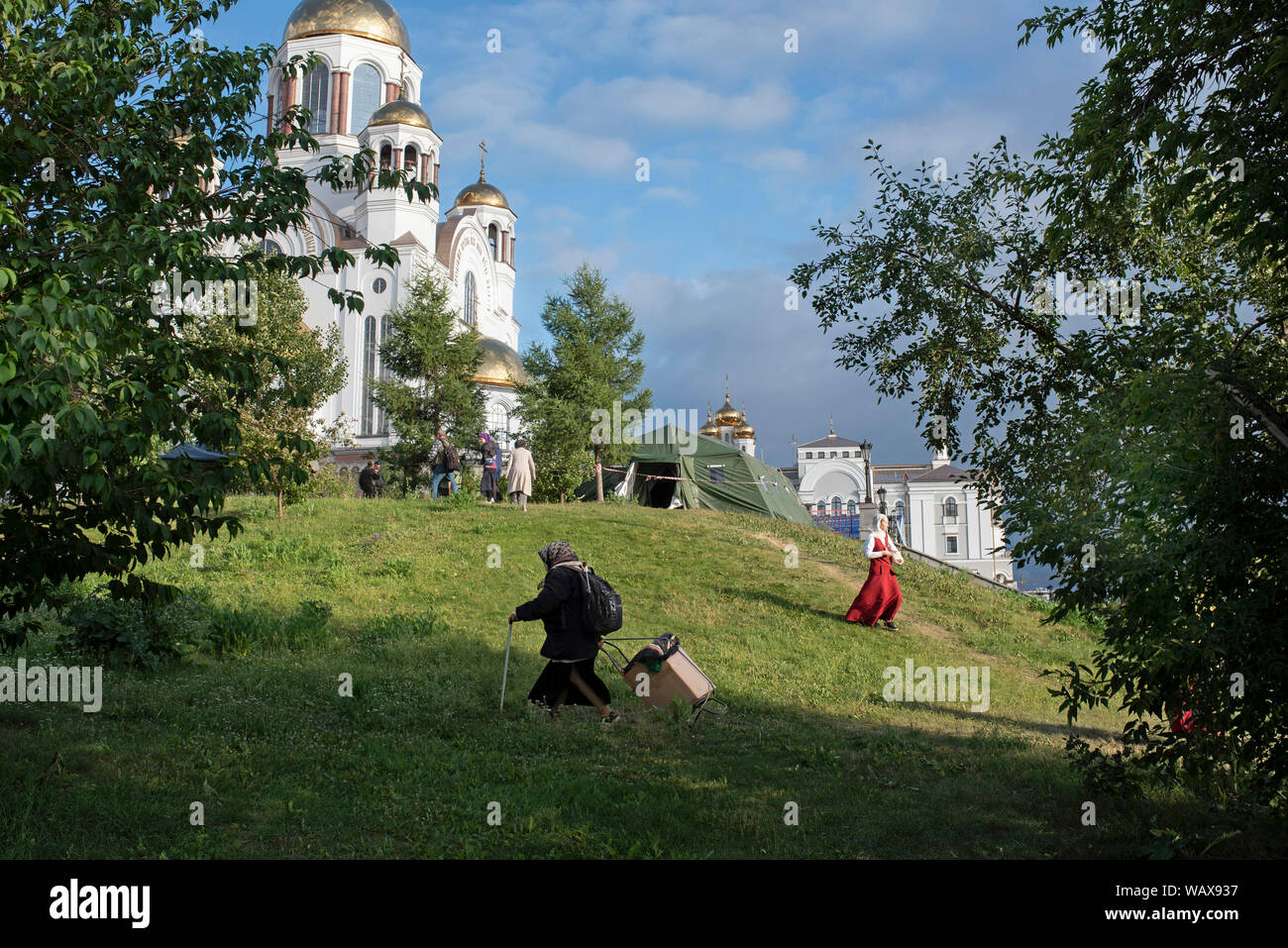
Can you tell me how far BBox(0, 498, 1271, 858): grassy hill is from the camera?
5.78 metres

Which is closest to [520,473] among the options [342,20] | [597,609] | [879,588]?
[879,588]

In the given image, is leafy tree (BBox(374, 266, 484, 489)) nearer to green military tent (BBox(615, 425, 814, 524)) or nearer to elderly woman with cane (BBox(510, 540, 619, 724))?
green military tent (BBox(615, 425, 814, 524))

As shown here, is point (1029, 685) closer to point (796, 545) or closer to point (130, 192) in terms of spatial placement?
point (796, 545)

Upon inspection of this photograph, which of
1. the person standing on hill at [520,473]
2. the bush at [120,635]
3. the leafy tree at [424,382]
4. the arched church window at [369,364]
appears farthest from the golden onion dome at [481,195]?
the bush at [120,635]

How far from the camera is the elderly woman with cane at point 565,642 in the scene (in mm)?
8086

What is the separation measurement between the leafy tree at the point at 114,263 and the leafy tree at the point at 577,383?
66.4 feet

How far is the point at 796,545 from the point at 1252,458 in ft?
47.1

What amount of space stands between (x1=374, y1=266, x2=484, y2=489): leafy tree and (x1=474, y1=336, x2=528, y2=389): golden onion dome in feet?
44.1

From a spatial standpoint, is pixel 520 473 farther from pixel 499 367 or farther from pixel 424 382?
pixel 499 367

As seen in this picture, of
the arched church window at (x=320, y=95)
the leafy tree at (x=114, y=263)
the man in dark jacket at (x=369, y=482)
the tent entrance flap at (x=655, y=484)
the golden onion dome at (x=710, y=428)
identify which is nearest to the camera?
the leafy tree at (x=114, y=263)

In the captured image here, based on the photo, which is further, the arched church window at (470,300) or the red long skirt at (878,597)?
the arched church window at (470,300)

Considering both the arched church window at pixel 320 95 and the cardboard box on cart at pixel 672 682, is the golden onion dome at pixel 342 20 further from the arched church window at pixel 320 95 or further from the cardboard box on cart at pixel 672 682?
the cardboard box on cart at pixel 672 682

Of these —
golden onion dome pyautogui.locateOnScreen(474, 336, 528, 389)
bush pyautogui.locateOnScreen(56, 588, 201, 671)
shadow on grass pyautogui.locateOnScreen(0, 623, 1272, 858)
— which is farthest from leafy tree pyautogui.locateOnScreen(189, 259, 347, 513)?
golden onion dome pyautogui.locateOnScreen(474, 336, 528, 389)

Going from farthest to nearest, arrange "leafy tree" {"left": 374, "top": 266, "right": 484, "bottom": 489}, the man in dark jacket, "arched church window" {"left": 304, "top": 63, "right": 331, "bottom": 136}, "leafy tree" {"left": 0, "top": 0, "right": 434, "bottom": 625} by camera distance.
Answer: "arched church window" {"left": 304, "top": 63, "right": 331, "bottom": 136} → "leafy tree" {"left": 374, "top": 266, "right": 484, "bottom": 489} → the man in dark jacket → "leafy tree" {"left": 0, "top": 0, "right": 434, "bottom": 625}
